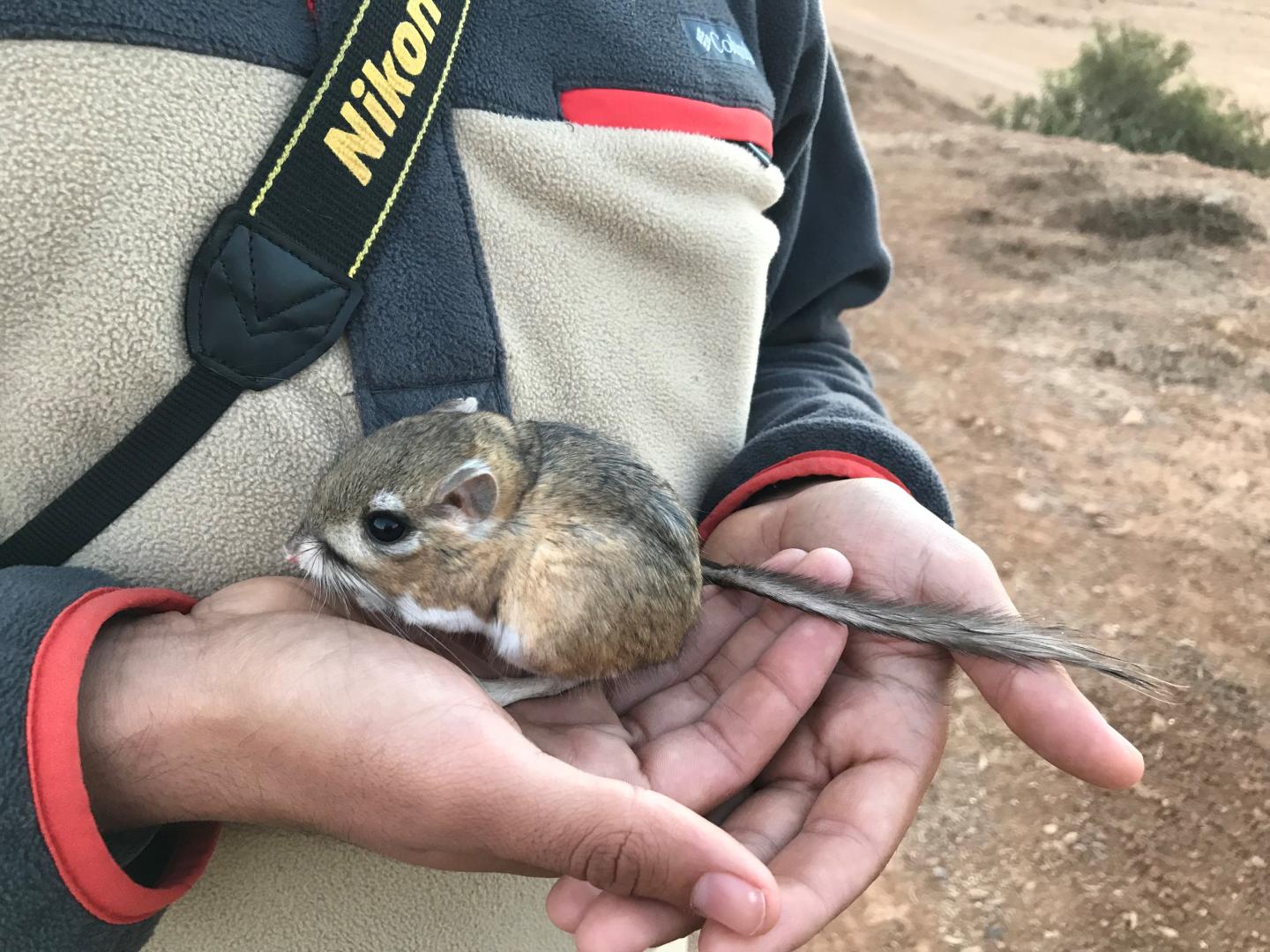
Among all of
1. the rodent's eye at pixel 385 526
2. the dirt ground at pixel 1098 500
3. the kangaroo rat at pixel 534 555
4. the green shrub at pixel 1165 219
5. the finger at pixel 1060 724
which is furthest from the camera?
the green shrub at pixel 1165 219

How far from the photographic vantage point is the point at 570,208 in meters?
1.38

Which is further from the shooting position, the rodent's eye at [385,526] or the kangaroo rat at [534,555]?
the rodent's eye at [385,526]

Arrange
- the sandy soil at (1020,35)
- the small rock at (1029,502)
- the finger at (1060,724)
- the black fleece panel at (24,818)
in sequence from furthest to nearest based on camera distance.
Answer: the sandy soil at (1020,35) < the small rock at (1029,502) < the finger at (1060,724) < the black fleece panel at (24,818)

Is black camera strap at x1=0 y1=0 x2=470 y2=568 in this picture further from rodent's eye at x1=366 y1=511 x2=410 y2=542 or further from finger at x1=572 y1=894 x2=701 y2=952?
finger at x1=572 y1=894 x2=701 y2=952

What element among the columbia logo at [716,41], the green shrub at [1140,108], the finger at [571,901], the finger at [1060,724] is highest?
the columbia logo at [716,41]

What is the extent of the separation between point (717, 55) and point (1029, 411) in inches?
140

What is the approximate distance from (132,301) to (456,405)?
0.43m

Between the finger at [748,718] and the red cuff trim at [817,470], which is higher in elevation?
the red cuff trim at [817,470]

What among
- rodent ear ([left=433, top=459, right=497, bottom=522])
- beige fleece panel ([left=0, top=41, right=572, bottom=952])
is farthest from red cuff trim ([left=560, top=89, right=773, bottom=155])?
rodent ear ([left=433, top=459, right=497, bottom=522])

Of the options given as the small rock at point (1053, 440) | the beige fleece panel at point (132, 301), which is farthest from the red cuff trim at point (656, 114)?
the small rock at point (1053, 440)

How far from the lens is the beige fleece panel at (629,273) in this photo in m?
1.33

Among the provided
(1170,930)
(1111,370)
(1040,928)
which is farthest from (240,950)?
(1111,370)

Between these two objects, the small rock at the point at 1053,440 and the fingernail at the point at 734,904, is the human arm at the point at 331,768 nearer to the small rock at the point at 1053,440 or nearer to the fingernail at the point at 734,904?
the fingernail at the point at 734,904

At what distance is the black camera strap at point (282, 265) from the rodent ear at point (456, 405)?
0.69 feet
